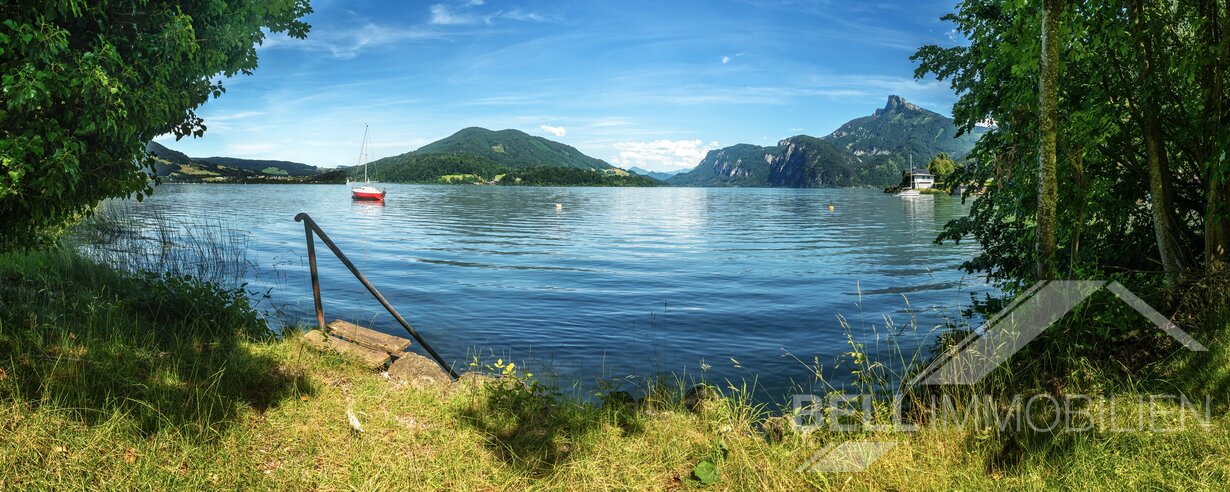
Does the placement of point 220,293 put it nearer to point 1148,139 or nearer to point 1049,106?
point 1049,106

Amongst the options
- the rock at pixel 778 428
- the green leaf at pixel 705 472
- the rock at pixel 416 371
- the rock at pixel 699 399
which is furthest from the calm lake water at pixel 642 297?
the green leaf at pixel 705 472

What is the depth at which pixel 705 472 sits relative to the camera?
505 centimetres

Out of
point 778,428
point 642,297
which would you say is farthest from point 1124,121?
point 642,297

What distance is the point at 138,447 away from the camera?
499 cm

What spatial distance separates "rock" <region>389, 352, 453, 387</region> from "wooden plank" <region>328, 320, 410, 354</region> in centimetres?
22

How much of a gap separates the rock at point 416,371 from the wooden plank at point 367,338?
0.22 m

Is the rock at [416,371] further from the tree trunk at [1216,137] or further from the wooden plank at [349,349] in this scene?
the tree trunk at [1216,137]

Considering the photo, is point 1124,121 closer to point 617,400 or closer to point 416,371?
point 617,400

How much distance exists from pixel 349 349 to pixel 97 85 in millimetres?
3944

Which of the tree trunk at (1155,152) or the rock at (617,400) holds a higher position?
the tree trunk at (1155,152)

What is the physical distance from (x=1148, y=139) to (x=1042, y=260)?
7.74 ft

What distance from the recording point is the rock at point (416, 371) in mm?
8602

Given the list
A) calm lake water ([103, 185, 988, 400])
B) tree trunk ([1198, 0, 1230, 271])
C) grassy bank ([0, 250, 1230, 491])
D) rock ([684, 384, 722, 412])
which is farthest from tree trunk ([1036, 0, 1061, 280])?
rock ([684, 384, 722, 412])

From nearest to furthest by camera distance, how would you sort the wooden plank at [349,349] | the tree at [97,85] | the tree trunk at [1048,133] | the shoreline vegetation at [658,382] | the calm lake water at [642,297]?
the shoreline vegetation at [658,382] < the tree trunk at [1048,133] < the tree at [97,85] < the wooden plank at [349,349] < the calm lake water at [642,297]
